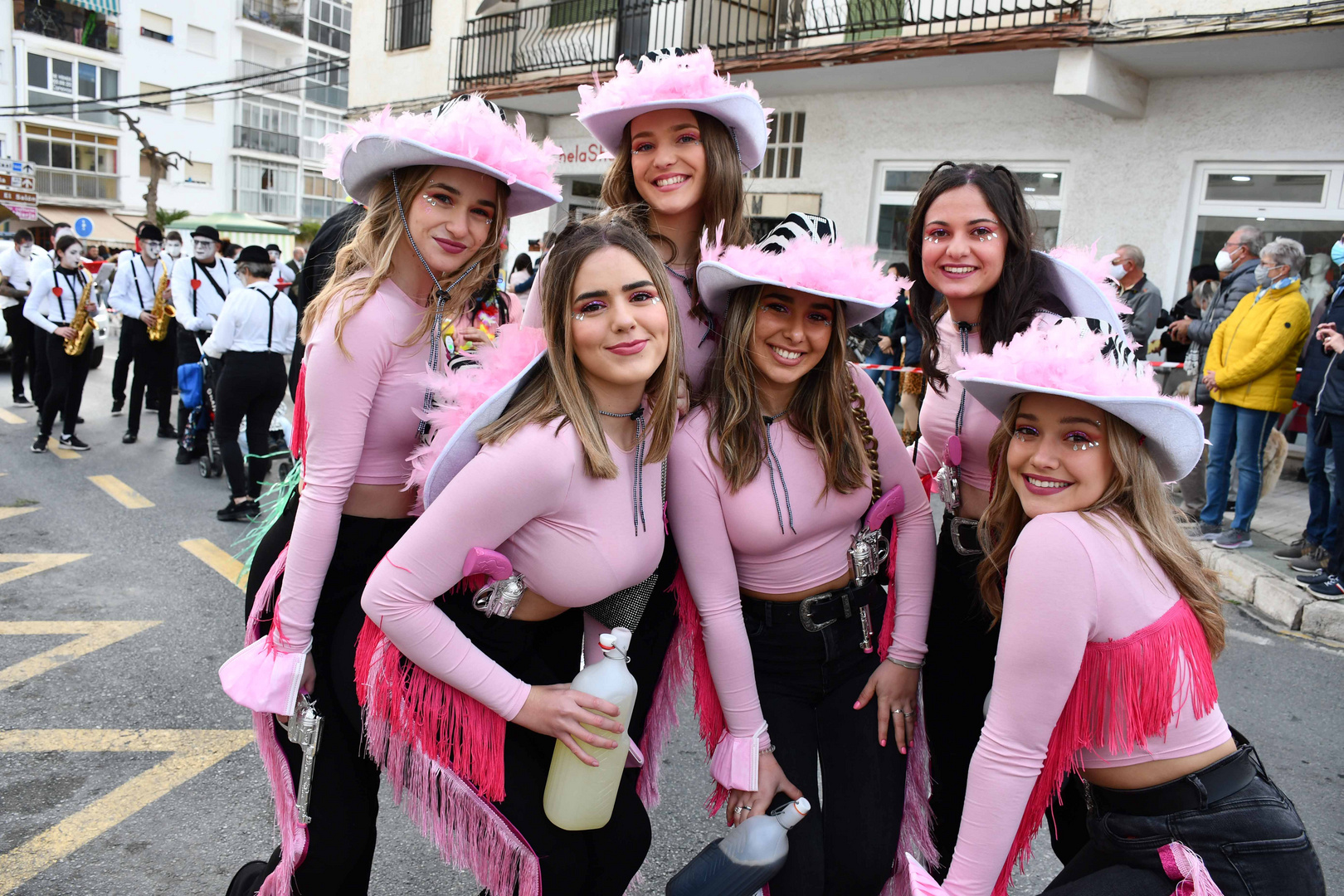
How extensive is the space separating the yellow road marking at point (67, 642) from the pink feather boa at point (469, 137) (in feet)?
9.28

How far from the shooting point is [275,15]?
142 feet

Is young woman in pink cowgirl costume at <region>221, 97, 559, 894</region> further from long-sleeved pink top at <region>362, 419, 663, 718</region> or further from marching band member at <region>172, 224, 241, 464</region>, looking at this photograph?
marching band member at <region>172, 224, 241, 464</region>

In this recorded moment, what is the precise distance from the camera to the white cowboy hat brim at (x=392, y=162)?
6.77ft

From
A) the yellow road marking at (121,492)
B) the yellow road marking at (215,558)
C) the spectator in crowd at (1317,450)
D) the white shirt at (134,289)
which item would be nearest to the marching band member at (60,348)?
the white shirt at (134,289)

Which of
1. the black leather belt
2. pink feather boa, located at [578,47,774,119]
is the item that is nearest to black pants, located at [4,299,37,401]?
pink feather boa, located at [578,47,774,119]

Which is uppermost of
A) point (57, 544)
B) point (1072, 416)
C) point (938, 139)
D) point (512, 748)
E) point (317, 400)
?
point (938, 139)

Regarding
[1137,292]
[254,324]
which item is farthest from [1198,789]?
[1137,292]

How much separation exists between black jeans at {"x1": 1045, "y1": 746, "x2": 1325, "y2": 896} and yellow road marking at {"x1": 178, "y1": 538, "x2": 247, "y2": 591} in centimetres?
449

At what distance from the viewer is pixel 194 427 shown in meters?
7.48

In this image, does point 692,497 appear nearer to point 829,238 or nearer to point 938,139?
point 829,238

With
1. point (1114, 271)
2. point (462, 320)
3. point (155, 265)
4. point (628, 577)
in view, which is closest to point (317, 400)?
point (462, 320)

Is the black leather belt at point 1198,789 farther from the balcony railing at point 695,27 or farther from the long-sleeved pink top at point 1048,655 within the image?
the balcony railing at point 695,27

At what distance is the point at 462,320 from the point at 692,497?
31.1 inches

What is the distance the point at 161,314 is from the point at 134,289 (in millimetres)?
407
